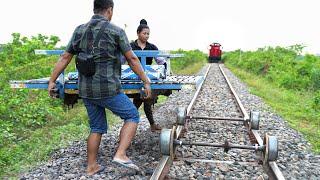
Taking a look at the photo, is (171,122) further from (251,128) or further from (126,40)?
(126,40)

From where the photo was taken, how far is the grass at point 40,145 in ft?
20.0

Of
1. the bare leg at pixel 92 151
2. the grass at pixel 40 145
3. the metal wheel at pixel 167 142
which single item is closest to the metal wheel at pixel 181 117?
the grass at pixel 40 145

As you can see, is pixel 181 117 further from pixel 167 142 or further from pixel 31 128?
pixel 31 128

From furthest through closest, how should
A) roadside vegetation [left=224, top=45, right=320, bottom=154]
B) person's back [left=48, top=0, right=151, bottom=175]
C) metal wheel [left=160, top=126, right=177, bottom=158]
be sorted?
roadside vegetation [left=224, top=45, right=320, bottom=154]
metal wheel [left=160, top=126, right=177, bottom=158]
person's back [left=48, top=0, right=151, bottom=175]

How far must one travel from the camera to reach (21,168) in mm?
5879

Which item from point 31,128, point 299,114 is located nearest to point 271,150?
point 31,128

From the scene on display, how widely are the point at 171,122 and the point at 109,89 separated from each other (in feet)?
13.7

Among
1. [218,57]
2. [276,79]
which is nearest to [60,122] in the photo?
[276,79]

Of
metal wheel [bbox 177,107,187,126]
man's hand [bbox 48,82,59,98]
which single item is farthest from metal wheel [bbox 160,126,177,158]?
metal wheel [bbox 177,107,187,126]

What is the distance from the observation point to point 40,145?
725 cm

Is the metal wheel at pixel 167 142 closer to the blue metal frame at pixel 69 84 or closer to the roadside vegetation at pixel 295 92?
the blue metal frame at pixel 69 84

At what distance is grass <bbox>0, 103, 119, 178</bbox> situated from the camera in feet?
20.0

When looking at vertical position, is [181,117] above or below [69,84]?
below

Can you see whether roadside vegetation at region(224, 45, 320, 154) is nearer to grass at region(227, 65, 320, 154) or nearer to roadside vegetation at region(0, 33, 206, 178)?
grass at region(227, 65, 320, 154)
